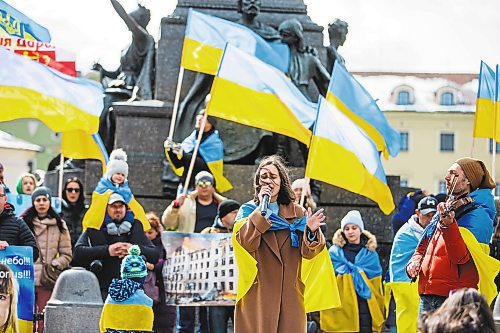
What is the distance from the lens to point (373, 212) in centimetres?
1634

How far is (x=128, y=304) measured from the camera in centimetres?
986

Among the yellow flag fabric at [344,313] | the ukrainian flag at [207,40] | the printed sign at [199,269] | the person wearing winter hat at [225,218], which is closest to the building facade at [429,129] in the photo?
the ukrainian flag at [207,40]

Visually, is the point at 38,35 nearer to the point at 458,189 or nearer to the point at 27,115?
the point at 27,115

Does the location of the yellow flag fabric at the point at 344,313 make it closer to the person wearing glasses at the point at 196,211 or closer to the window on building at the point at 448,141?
the person wearing glasses at the point at 196,211

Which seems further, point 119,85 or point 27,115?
point 119,85

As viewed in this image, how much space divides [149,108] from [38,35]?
2603 millimetres

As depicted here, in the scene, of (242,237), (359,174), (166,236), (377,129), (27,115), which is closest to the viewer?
(242,237)

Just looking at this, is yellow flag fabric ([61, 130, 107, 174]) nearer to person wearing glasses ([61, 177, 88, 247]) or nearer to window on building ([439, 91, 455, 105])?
person wearing glasses ([61, 177, 88, 247])

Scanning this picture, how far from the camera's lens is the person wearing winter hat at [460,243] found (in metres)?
8.51

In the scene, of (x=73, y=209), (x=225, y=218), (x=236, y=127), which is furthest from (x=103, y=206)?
(x=236, y=127)

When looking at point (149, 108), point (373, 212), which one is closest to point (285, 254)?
point (373, 212)

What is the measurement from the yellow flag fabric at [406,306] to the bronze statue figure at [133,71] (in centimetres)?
804

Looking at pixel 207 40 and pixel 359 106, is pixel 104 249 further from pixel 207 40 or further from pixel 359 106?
pixel 207 40

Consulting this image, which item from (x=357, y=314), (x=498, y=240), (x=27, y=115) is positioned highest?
(x=27, y=115)
